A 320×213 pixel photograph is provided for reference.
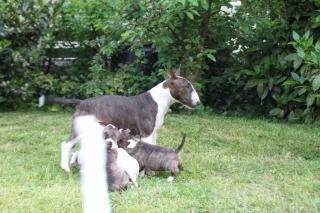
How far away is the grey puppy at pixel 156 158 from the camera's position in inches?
206

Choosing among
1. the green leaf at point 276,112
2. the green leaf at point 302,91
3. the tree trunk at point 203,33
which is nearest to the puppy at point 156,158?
the green leaf at point 302,91

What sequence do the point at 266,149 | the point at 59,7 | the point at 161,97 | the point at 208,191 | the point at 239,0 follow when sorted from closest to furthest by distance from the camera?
the point at 208,191
the point at 161,97
the point at 266,149
the point at 239,0
the point at 59,7

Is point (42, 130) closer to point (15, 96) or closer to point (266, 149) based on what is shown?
point (15, 96)

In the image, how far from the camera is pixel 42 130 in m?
8.01

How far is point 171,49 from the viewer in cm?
991

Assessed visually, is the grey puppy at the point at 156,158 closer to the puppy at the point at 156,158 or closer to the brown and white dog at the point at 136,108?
the puppy at the point at 156,158

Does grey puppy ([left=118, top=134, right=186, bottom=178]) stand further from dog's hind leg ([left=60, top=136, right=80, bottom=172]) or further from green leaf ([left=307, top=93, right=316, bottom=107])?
green leaf ([left=307, top=93, right=316, bottom=107])

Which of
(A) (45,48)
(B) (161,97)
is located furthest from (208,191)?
(A) (45,48)

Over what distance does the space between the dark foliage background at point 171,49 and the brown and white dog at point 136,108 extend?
287 cm

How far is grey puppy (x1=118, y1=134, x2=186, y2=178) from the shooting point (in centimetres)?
522

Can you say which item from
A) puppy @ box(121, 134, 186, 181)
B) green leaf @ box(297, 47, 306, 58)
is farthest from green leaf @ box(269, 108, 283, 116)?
puppy @ box(121, 134, 186, 181)

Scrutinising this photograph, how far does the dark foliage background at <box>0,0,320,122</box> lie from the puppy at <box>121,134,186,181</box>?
3.89m

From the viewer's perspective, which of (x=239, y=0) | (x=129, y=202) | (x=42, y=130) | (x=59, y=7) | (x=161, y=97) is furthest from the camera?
(x=59, y=7)

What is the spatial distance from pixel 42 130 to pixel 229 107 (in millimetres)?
4151
